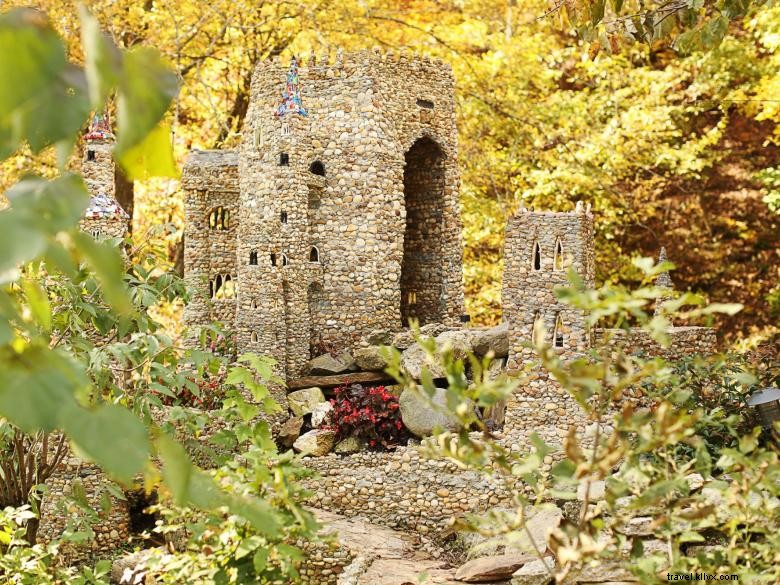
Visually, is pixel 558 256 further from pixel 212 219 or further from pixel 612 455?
pixel 612 455

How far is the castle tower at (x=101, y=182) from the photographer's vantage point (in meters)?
14.4

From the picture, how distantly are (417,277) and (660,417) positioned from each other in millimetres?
14588

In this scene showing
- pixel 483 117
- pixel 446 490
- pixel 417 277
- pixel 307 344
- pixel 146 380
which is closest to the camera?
pixel 146 380

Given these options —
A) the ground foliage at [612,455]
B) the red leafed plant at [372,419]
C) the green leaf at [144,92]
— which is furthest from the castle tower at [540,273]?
the green leaf at [144,92]

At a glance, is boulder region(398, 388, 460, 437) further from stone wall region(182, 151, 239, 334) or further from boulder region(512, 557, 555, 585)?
boulder region(512, 557, 555, 585)

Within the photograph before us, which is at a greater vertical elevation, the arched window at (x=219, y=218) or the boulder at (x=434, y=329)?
the arched window at (x=219, y=218)

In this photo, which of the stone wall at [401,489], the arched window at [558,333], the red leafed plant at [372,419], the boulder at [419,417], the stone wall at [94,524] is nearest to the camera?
the stone wall at [401,489]

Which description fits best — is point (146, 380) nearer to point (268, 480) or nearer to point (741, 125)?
point (268, 480)

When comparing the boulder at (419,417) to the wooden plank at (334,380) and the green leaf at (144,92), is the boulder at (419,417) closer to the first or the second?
the wooden plank at (334,380)

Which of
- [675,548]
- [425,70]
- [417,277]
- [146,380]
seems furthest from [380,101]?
[675,548]

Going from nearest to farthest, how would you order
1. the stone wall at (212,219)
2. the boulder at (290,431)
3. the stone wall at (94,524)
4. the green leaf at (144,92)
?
the green leaf at (144,92), the stone wall at (94,524), the boulder at (290,431), the stone wall at (212,219)

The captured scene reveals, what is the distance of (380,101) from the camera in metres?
16.2

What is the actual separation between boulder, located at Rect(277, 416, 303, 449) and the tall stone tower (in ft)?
3.47

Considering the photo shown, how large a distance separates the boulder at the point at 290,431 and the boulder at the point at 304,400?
206 millimetres
